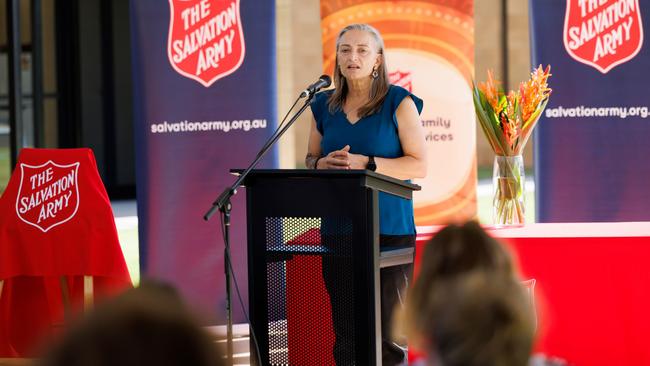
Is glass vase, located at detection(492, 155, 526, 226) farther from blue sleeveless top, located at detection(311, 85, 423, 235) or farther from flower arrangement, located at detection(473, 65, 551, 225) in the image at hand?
blue sleeveless top, located at detection(311, 85, 423, 235)

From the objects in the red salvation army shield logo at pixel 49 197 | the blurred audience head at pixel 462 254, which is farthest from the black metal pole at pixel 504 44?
the blurred audience head at pixel 462 254

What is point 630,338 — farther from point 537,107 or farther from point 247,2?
point 247,2

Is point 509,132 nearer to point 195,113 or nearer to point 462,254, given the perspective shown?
point 195,113

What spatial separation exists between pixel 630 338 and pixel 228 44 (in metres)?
2.28

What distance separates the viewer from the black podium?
9.36ft

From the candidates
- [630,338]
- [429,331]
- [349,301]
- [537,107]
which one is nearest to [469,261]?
[429,331]

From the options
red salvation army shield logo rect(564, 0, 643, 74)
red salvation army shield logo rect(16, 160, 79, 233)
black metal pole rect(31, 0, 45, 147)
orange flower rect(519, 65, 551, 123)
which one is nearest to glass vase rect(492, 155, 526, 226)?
orange flower rect(519, 65, 551, 123)

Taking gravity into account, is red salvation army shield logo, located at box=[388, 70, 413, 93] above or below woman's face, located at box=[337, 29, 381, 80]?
above

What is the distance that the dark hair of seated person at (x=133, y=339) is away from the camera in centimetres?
82

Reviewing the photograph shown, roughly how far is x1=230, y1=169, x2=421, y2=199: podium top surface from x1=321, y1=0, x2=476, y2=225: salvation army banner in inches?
80.9

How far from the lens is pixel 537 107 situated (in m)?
4.23

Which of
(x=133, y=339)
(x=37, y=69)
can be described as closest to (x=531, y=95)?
(x=133, y=339)

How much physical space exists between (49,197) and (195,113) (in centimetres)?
97

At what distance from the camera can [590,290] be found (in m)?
3.81
